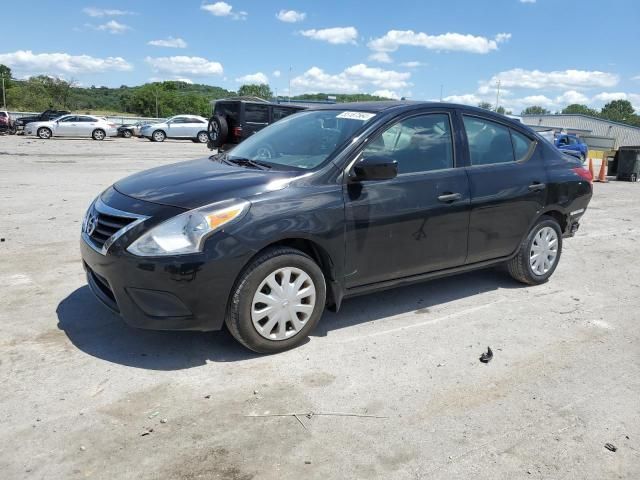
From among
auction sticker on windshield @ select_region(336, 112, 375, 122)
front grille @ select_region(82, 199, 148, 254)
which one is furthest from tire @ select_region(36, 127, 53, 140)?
auction sticker on windshield @ select_region(336, 112, 375, 122)

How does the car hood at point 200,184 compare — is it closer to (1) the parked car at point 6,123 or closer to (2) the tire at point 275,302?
(2) the tire at point 275,302

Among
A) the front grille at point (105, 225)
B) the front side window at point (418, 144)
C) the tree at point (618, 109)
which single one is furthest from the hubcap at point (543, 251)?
the tree at point (618, 109)

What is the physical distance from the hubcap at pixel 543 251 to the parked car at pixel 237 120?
836 cm

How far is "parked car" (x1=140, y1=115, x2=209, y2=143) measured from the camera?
33156mm

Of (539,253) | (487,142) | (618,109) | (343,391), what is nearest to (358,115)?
(487,142)

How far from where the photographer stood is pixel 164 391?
3379 millimetres

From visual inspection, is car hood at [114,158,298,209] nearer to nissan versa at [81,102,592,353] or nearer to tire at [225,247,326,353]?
nissan versa at [81,102,592,353]

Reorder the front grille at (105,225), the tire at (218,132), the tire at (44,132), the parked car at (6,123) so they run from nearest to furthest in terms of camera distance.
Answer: the front grille at (105,225)
the tire at (218,132)
the tire at (44,132)
the parked car at (6,123)

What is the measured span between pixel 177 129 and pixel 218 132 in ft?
72.3

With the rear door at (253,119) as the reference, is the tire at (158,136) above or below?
below

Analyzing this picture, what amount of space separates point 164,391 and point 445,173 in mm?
2787

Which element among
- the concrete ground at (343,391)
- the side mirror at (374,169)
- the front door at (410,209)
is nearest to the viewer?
the concrete ground at (343,391)

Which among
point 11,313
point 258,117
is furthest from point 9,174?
point 11,313

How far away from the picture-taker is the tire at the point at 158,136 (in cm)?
3309
